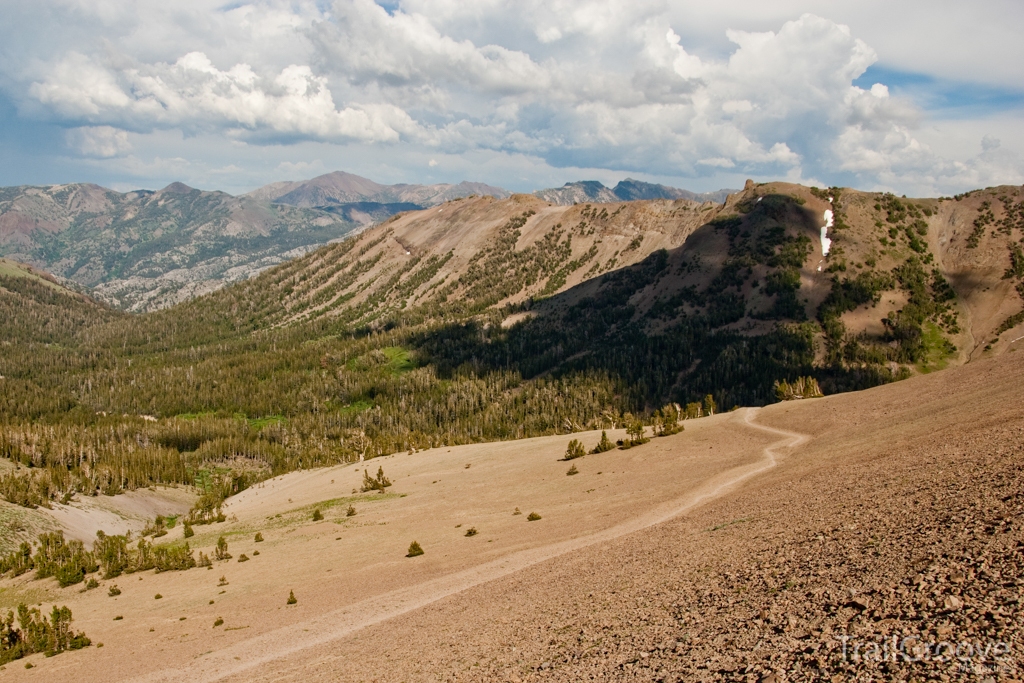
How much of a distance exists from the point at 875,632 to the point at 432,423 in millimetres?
162121

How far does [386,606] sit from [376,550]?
1181 centimetres

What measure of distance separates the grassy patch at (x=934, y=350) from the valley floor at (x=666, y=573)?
335ft

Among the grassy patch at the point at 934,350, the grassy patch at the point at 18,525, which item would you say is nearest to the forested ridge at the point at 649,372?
the grassy patch at the point at 934,350

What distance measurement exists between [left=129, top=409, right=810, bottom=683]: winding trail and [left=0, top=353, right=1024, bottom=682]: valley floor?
0.16m

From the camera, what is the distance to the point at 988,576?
1357 cm

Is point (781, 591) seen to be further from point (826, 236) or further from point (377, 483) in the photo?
point (826, 236)

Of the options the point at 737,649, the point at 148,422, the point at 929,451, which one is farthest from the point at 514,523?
the point at 148,422

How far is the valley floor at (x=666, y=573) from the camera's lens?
1359 cm

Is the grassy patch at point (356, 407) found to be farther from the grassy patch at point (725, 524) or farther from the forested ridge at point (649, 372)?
the grassy patch at point (725, 524)

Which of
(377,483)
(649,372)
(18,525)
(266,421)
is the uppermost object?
(649,372)

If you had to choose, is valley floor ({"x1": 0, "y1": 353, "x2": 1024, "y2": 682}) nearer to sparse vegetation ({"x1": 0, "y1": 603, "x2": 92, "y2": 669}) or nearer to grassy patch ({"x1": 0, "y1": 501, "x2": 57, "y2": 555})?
sparse vegetation ({"x1": 0, "y1": 603, "x2": 92, "y2": 669})

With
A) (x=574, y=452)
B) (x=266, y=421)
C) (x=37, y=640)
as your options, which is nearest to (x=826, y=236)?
(x=574, y=452)

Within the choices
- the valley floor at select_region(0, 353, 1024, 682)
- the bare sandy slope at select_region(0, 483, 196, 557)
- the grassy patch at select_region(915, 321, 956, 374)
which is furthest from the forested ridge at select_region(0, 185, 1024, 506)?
the valley floor at select_region(0, 353, 1024, 682)

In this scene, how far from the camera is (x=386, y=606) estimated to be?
92.6 feet
